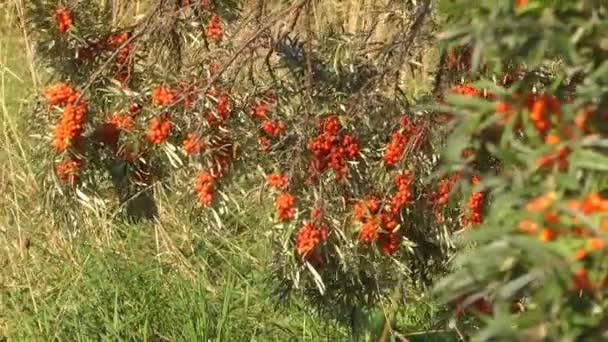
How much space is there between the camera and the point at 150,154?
291 centimetres

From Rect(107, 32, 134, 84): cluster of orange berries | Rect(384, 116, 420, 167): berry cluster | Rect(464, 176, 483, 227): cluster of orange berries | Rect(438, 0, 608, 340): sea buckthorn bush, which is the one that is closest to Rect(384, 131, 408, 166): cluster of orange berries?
Rect(384, 116, 420, 167): berry cluster

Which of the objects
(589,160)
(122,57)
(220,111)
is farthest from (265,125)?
(589,160)

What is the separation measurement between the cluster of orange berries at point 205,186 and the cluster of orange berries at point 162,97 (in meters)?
0.19

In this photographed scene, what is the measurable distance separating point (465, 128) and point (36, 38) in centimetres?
197

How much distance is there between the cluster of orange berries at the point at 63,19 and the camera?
3.06 m

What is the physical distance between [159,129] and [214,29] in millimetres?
480

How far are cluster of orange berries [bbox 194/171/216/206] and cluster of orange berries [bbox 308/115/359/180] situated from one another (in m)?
0.24

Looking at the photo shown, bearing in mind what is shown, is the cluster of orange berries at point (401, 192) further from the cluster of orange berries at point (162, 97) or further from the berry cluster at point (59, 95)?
the berry cluster at point (59, 95)

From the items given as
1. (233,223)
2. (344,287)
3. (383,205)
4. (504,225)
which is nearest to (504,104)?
(504,225)

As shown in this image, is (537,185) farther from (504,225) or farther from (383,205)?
(383,205)

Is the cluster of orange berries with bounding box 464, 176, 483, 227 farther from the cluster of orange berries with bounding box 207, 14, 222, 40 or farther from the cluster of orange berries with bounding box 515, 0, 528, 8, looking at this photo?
the cluster of orange berries with bounding box 515, 0, 528, 8

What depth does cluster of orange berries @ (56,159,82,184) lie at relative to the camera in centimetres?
288

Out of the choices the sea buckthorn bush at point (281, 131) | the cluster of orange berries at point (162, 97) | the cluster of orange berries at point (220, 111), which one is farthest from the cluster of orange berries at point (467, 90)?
the cluster of orange berries at point (162, 97)

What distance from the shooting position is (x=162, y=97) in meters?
2.79
